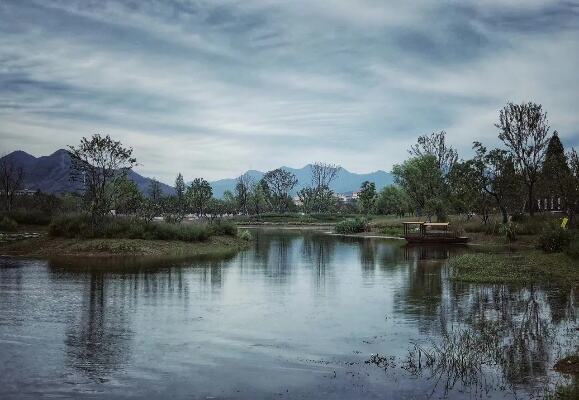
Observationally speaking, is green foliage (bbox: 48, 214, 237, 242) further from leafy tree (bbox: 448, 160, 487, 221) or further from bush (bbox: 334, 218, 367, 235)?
bush (bbox: 334, 218, 367, 235)

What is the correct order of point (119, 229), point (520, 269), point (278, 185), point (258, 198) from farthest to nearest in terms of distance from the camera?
point (278, 185) → point (258, 198) → point (119, 229) → point (520, 269)

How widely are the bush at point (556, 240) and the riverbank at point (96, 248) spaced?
24.8m

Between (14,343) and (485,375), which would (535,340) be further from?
(14,343)

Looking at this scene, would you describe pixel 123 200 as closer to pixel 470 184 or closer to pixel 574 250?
pixel 470 184

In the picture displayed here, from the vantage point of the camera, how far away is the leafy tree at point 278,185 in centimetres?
18812

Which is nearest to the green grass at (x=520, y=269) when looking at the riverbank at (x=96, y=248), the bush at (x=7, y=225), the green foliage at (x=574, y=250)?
the green foliage at (x=574, y=250)

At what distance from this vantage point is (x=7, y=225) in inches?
2295

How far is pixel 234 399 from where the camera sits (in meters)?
11.4

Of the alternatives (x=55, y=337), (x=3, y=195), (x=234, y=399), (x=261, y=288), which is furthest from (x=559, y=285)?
(x=3, y=195)

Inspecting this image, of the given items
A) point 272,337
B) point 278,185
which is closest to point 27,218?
point 272,337

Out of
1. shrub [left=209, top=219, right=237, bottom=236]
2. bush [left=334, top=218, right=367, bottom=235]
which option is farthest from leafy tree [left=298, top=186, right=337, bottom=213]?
shrub [left=209, top=219, right=237, bottom=236]

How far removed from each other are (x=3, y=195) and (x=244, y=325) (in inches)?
3411

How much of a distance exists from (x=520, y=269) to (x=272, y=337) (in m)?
20.0

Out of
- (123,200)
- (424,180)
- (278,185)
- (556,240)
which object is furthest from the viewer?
(278,185)
